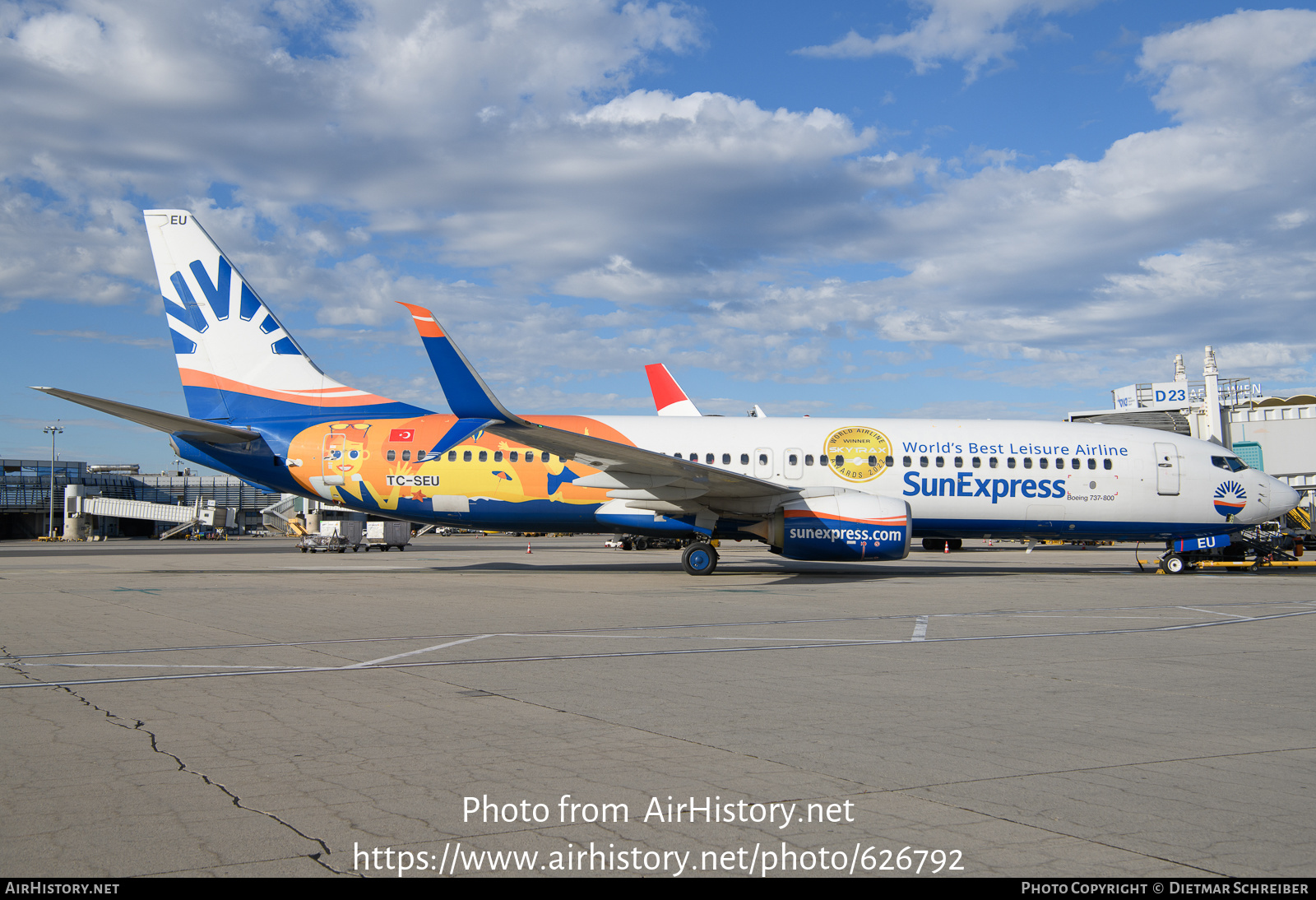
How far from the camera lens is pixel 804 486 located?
856 inches

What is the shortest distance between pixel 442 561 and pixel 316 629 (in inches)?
763

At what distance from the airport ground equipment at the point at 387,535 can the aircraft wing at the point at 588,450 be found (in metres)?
24.4

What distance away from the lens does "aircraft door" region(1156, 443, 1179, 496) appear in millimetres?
22047

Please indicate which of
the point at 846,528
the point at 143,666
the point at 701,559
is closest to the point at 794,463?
the point at 846,528

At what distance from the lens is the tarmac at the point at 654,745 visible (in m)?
3.74

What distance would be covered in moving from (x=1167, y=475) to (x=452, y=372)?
17183 millimetres

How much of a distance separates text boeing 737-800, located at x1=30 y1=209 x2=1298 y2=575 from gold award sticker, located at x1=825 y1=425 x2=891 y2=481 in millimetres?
39

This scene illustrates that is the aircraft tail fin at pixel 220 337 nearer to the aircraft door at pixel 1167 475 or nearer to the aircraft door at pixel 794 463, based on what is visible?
the aircraft door at pixel 794 463

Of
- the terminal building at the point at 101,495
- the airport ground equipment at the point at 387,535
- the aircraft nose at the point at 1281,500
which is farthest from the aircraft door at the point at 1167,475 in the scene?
the terminal building at the point at 101,495

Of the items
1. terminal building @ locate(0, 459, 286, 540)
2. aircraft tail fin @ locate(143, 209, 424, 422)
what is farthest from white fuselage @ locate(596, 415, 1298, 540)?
terminal building @ locate(0, 459, 286, 540)

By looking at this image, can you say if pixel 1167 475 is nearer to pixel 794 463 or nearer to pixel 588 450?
pixel 794 463

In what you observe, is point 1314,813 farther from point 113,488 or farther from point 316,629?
point 113,488

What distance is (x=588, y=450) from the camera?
740 inches
